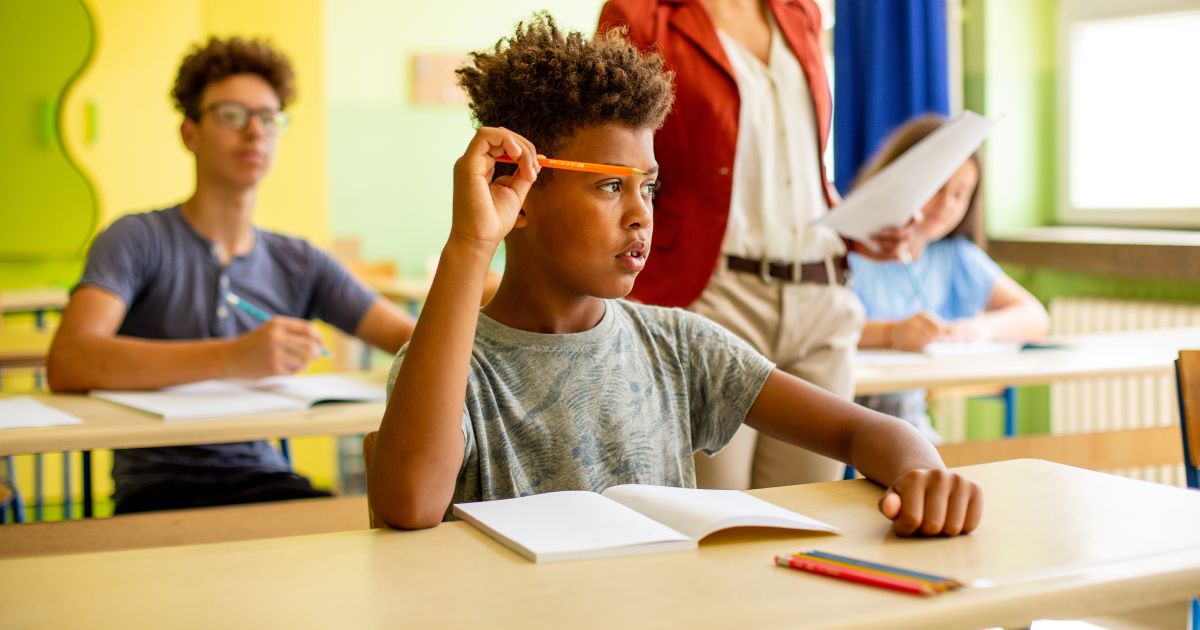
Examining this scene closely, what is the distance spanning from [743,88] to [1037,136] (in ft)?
10.5

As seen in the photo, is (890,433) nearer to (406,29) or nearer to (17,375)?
(17,375)

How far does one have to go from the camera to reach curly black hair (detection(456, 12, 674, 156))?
4.67 ft

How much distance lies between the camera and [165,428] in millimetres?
1839

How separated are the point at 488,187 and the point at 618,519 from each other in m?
0.38

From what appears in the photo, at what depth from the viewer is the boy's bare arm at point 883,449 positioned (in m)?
1.12

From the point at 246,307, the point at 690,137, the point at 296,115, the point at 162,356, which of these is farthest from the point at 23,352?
the point at 690,137

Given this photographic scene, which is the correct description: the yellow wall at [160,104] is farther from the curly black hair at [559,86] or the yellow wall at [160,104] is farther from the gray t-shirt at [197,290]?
the curly black hair at [559,86]

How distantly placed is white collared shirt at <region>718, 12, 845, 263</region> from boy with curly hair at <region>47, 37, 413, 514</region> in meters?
0.76

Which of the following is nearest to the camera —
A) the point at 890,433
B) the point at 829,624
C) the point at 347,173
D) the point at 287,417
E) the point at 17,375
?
the point at 829,624

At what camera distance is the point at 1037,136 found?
484cm

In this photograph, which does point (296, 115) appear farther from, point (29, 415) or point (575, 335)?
point (575, 335)

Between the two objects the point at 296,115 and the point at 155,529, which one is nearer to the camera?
the point at 155,529

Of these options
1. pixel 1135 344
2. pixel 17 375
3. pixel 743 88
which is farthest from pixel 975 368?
pixel 17 375

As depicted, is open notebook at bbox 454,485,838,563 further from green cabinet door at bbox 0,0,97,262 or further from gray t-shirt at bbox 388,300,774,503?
green cabinet door at bbox 0,0,97,262
